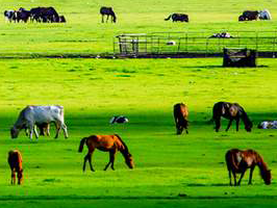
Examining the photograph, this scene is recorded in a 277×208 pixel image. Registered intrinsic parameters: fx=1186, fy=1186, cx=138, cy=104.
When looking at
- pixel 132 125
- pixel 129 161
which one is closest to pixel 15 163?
pixel 129 161

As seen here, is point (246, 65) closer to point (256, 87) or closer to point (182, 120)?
point (256, 87)

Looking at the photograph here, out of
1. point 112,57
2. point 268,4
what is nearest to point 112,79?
point 112,57

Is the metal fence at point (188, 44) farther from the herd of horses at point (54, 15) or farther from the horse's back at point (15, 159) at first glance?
the horse's back at point (15, 159)

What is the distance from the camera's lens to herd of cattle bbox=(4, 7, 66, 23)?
133875mm

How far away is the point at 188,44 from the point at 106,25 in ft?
113

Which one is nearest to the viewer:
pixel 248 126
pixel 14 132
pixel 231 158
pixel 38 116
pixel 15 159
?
pixel 231 158

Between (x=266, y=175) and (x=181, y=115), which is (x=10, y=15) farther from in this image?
(x=266, y=175)

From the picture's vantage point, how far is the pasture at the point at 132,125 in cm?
2533

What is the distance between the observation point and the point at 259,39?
312ft

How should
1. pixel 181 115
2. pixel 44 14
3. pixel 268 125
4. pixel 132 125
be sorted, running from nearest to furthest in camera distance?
pixel 181 115
pixel 268 125
pixel 132 125
pixel 44 14

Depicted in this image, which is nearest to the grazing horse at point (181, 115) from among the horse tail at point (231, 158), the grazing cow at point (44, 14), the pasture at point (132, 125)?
the pasture at point (132, 125)

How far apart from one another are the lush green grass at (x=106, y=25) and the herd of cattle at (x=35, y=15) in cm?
136

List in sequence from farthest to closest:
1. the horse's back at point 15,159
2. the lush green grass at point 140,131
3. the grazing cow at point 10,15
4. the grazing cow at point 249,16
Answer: the grazing cow at point 10,15
the grazing cow at point 249,16
the horse's back at point 15,159
the lush green grass at point 140,131

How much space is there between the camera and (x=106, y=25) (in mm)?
126000
